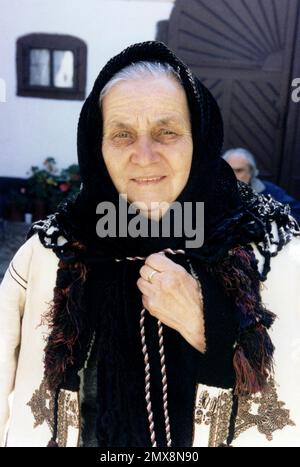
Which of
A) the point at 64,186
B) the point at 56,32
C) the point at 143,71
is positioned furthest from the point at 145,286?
the point at 56,32

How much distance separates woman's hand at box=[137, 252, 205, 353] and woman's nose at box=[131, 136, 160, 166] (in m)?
0.26

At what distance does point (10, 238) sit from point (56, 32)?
95.6 inches

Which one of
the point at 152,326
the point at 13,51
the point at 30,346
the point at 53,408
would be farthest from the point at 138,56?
the point at 13,51

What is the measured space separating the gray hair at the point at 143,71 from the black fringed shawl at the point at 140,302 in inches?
0.7

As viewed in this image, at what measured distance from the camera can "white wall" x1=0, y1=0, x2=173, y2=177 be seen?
4.83 meters

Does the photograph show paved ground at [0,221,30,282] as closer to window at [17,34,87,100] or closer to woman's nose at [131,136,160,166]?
window at [17,34,87,100]

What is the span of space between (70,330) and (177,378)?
12.9 inches

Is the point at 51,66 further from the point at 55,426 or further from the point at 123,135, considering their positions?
the point at 55,426

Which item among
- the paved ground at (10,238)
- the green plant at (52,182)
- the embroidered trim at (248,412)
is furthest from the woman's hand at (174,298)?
the green plant at (52,182)

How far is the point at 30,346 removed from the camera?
1.33 m

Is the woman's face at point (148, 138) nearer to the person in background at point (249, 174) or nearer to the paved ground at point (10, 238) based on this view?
the person in background at point (249, 174)

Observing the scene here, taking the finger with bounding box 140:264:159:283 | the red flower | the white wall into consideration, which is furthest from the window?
the finger with bounding box 140:264:159:283

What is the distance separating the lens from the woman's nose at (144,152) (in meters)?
1.17

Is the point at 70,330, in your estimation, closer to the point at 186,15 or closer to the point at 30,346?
the point at 30,346
